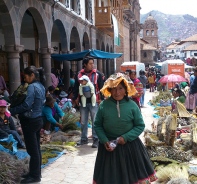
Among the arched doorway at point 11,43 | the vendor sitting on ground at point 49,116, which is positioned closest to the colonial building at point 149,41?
the arched doorway at point 11,43

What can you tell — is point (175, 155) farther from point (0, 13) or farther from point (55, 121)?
point (0, 13)

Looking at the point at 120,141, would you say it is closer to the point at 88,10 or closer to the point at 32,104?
the point at 32,104

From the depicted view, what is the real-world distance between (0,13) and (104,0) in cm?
1536

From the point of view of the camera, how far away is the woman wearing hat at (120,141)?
340 cm

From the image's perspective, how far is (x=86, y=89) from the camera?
6434 mm

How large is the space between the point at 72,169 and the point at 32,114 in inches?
54.1

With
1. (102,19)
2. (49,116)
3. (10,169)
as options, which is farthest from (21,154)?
(102,19)

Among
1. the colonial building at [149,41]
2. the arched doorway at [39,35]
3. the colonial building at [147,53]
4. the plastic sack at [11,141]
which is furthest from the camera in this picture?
the colonial building at [149,41]

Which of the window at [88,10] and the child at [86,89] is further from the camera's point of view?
the window at [88,10]

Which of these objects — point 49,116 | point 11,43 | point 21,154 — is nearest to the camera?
point 21,154

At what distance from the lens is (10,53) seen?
8.12 metres

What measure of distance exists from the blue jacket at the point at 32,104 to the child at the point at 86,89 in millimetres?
1956

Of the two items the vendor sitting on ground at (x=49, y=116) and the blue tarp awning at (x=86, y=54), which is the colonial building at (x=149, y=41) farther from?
the vendor sitting on ground at (x=49, y=116)

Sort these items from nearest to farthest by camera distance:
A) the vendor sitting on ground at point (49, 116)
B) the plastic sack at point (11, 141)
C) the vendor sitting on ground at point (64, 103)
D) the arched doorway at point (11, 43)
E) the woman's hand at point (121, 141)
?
the woman's hand at point (121, 141) → the plastic sack at point (11, 141) → the vendor sitting on ground at point (49, 116) → the arched doorway at point (11, 43) → the vendor sitting on ground at point (64, 103)
